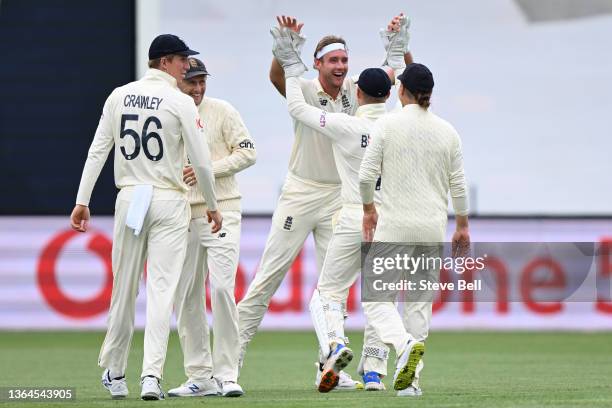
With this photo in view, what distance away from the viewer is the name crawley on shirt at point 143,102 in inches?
327

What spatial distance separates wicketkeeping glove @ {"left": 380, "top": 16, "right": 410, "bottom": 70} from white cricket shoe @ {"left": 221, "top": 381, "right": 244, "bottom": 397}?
7.41 ft

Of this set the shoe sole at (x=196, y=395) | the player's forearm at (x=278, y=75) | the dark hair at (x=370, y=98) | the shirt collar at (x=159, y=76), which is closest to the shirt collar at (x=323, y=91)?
the player's forearm at (x=278, y=75)

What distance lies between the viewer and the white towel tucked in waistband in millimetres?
8227

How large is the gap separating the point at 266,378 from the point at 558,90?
731cm

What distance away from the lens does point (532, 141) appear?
16375 millimetres

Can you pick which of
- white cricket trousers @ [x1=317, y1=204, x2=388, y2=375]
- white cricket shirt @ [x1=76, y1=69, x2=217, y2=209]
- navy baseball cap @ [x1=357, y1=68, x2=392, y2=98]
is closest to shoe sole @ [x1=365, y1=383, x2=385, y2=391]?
white cricket trousers @ [x1=317, y1=204, x2=388, y2=375]

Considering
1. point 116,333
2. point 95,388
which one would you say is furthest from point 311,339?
point 116,333

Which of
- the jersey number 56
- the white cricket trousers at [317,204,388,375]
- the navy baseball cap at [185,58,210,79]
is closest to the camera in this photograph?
the jersey number 56

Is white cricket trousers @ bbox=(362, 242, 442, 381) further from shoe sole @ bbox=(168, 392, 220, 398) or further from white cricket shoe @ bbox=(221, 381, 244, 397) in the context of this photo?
shoe sole @ bbox=(168, 392, 220, 398)

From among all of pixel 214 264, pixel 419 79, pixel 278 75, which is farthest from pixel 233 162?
pixel 419 79

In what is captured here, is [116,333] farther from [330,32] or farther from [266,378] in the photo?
[330,32]

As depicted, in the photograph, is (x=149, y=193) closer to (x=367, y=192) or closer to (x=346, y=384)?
(x=367, y=192)

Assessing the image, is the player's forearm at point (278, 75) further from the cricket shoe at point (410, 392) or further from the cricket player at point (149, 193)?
the cricket shoe at point (410, 392)

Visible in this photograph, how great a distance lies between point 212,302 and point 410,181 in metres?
1.51
